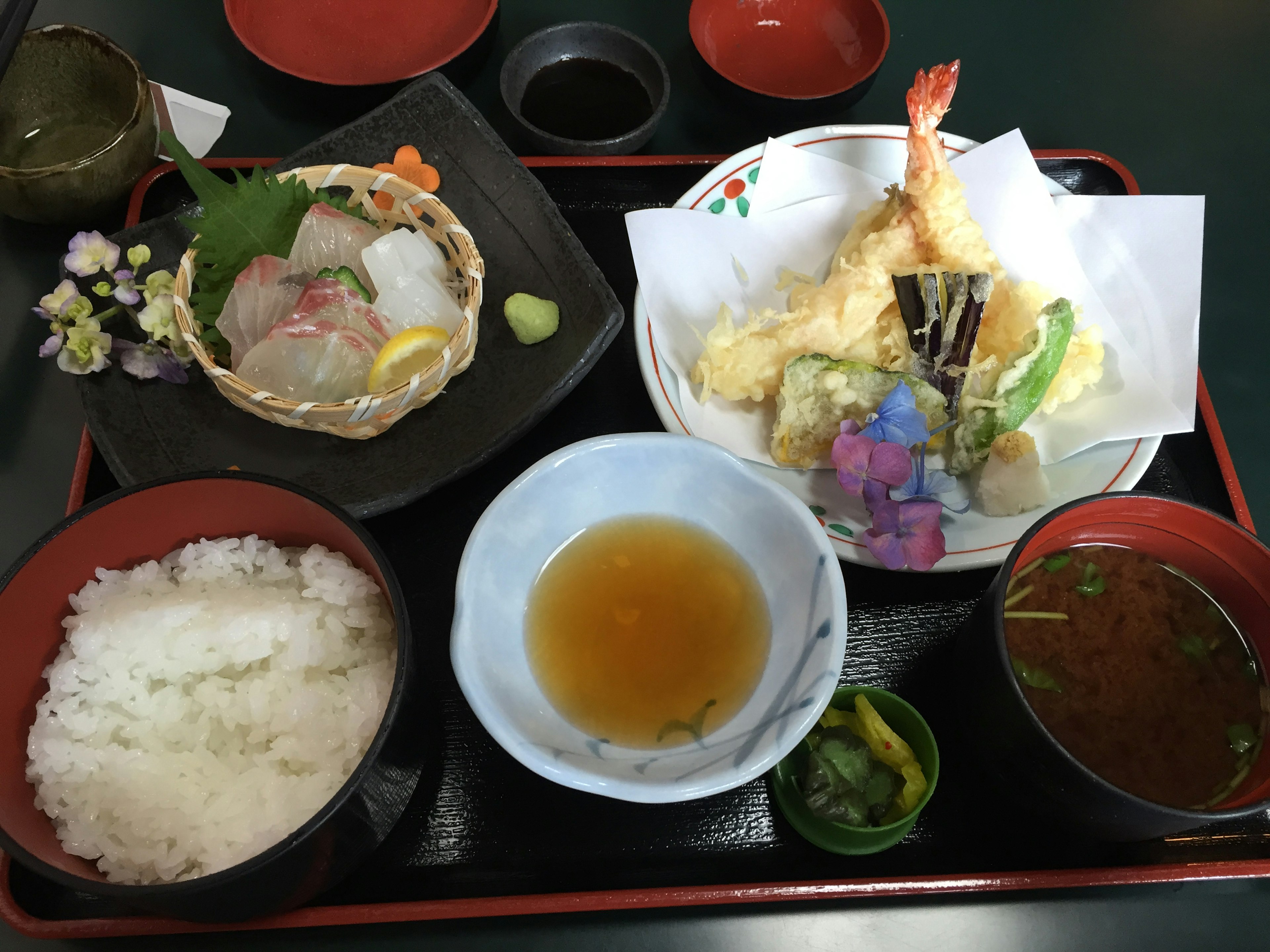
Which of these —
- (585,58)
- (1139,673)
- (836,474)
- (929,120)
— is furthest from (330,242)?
(1139,673)

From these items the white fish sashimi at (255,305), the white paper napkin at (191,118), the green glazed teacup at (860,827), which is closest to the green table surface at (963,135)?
the white paper napkin at (191,118)

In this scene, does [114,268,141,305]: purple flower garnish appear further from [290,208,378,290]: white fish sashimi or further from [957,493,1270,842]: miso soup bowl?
[957,493,1270,842]: miso soup bowl

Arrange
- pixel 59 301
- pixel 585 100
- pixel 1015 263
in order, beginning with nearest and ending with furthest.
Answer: pixel 59 301 < pixel 1015 263 < pixel 585 100

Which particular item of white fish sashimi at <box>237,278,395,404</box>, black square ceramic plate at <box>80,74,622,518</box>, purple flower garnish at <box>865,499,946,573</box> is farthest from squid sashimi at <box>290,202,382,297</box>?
purple flower garnish at <box>865,499,946,573</box>

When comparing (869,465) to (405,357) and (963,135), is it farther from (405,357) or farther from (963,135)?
(963,135)

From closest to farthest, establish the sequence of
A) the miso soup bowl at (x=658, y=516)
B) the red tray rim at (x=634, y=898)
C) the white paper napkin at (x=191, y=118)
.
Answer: the miso soup bowl at (x=658, y=516)
the red tray rim at (x=634, y=898)
the white paper napkin at (x=191, y=118)

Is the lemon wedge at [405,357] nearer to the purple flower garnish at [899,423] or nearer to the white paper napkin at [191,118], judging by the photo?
the purple flower garnish at [899,423]
